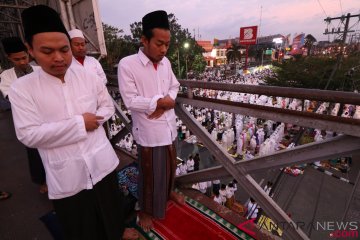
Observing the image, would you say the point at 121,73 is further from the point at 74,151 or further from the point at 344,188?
the point at 344,188

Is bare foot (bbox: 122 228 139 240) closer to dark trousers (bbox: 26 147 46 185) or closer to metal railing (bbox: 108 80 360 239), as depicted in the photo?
metal railing (bbox: 108 80 360 239)

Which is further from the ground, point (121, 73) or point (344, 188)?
point (121, 73)

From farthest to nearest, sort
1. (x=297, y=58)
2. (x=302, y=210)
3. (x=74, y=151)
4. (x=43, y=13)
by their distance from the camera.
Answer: (x=297, y=58) → (x=302, y=210) → (x=74, y=151) → (x=43, y=13)

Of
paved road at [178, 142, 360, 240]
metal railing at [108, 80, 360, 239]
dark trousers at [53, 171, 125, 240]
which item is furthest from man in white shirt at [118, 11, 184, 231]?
paved road at [178, 142, 360, 240]

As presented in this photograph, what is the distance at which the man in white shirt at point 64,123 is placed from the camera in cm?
118

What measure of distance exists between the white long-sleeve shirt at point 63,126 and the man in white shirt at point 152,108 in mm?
333

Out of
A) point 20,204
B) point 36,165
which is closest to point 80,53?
point 36,165

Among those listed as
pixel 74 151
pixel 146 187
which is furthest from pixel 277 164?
pixel 74 151

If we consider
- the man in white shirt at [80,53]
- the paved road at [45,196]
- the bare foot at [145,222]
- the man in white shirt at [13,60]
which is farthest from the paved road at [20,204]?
the man in white shirt at [80,53]

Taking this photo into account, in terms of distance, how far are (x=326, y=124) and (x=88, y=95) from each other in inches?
59.1

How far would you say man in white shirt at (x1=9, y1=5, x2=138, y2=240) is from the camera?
1183mm

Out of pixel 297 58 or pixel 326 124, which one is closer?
pixel 326 124

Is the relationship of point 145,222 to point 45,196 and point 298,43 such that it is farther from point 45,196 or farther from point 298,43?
point 298,43

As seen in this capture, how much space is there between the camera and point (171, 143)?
1994 millimetres
